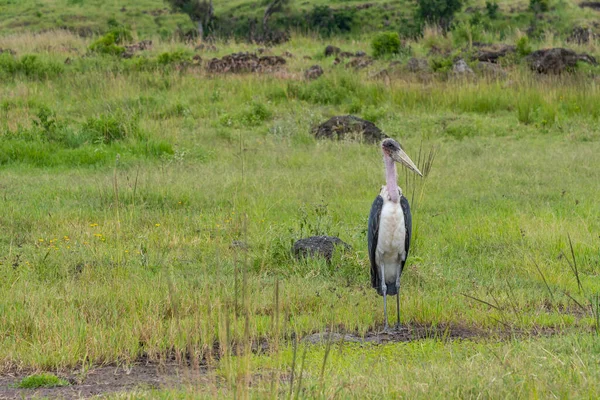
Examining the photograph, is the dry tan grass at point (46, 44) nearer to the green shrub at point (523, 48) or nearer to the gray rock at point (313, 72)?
the gray rock at point (313, 72)

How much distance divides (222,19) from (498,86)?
2636 centimetres

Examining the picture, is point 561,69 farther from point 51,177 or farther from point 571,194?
point 51,177

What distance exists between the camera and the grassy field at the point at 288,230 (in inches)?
192

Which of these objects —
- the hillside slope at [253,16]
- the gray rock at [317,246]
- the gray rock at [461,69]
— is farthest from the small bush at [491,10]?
the gray rock at [317,246]

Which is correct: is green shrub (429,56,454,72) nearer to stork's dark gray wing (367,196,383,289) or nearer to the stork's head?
the stork's head

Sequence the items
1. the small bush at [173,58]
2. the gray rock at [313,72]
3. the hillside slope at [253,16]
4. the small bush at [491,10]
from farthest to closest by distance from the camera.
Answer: the small bush at [491,10]
the hillside slope at [253,16]
the small bush at [173,58]
the gray rock at [313,72]

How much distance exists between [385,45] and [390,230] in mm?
16123

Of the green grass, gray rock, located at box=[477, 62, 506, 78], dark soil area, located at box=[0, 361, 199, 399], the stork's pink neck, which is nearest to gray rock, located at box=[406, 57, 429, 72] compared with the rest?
gray rock, located at box=[477, 62, 506, 78]

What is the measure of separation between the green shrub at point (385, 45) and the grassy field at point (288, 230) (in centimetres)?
353

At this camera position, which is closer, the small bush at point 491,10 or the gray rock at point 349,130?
the gray rock at point 349,130

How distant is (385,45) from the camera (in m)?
22.0

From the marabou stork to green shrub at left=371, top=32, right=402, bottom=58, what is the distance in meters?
Result: 15.5

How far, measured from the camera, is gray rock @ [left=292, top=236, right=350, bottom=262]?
24.6 ft

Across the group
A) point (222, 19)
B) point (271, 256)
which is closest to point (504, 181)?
point (271, 256)
